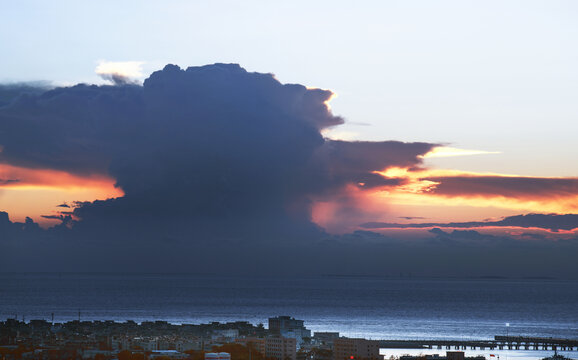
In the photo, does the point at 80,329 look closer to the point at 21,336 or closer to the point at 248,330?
the point at 21,336

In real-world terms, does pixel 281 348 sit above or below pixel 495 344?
above

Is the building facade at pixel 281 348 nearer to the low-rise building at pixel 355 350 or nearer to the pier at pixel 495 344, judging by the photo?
the low-rise building at pixel 355 350

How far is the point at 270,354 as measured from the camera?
126 m

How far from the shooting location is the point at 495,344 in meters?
156

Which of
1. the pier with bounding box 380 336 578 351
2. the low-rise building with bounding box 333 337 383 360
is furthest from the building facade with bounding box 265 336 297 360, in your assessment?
the pier with bounding box 380 336 578 351

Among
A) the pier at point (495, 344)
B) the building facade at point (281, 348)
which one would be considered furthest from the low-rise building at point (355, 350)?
the pier at point (495, 344)

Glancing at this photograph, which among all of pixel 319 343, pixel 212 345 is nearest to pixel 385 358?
pixel 319 343

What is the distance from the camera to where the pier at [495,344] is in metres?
150

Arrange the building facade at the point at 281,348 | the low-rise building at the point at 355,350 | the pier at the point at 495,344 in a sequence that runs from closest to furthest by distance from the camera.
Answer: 1. the low-rise building at the point at 355,350
2. the building facade at the point at 281,348
3. the pier at the point at 495,344

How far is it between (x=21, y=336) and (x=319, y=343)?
5296 cm

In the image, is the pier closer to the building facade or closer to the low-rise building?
the low-rise building

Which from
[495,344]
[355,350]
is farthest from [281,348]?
[495,344]

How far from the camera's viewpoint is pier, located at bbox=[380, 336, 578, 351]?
493 feet

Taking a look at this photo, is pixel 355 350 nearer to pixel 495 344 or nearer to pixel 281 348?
pixel 281 348
